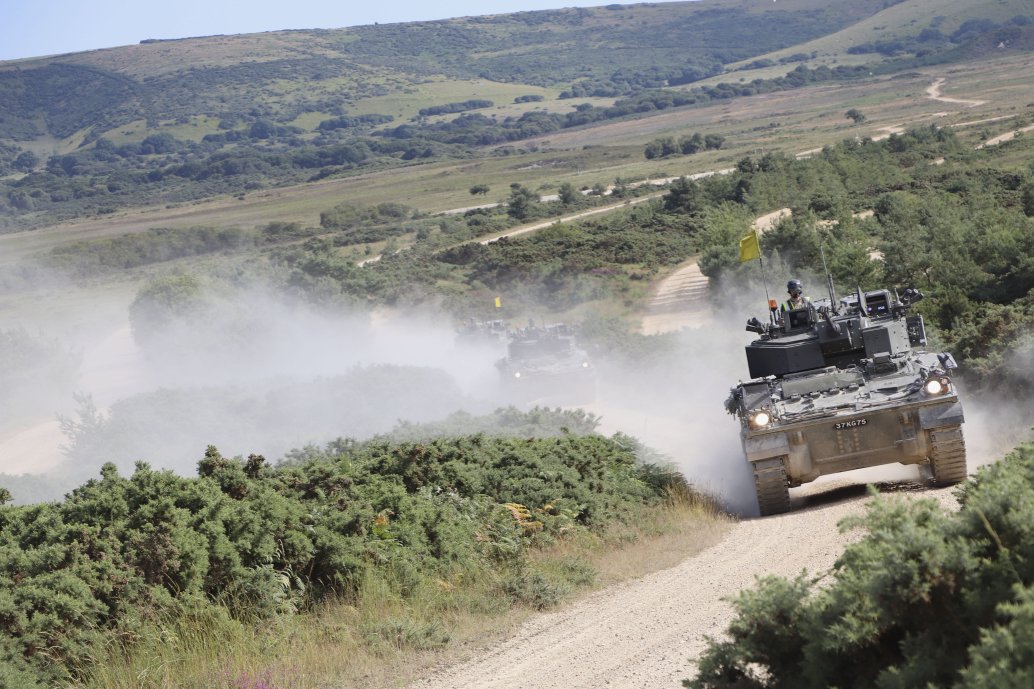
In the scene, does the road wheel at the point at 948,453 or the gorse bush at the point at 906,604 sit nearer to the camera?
the gorse bush at the point at 906,604

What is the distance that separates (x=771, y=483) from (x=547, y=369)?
16277 mm

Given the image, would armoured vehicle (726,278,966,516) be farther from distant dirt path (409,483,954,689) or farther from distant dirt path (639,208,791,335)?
distant dirt path (639,208,791,335)

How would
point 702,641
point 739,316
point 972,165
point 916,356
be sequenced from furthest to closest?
point 972,165 → point 739,316 → point 916,356 → point 702,641

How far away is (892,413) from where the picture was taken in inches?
558

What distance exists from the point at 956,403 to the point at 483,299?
36.7m

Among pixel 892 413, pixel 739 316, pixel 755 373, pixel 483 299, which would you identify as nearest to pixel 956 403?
pixel 892 413

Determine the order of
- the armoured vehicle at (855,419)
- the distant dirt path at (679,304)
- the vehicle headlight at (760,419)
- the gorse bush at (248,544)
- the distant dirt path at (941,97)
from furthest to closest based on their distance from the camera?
1. the distant dirt path at (941,97)
2. the distant dirt path at (679,304)
3. the vehicle headlight at (760,419)
4. the armoured vehicle at (855,419)
5. the gorse bush at (248,544)

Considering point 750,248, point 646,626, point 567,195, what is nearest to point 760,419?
point 646,626

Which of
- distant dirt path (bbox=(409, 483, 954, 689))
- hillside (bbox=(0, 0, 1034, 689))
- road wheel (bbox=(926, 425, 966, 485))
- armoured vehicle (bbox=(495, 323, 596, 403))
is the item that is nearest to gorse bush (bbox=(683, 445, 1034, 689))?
hillside (bbox=(0, 0, 1034, 689))

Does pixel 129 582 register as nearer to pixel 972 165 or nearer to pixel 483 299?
pixel 483 299

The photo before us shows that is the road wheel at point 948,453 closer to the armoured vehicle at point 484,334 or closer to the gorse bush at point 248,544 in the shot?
the gorse bush at point 248,544

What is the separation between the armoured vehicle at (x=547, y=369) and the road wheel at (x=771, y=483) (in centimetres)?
1593

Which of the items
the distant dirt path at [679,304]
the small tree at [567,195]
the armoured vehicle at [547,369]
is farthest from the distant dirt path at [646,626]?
the small tree at [567,195]

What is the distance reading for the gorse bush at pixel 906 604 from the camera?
5.49 m
